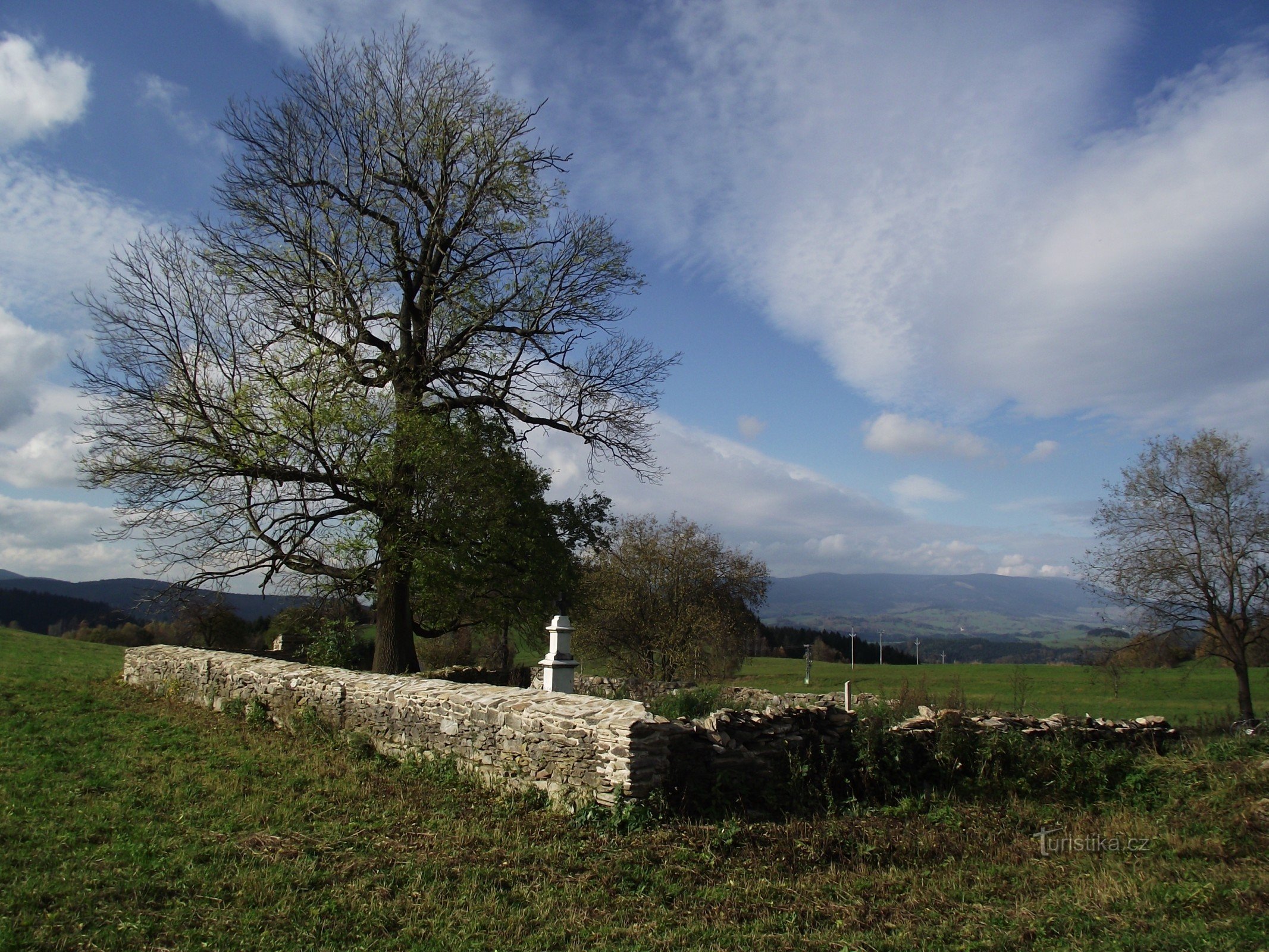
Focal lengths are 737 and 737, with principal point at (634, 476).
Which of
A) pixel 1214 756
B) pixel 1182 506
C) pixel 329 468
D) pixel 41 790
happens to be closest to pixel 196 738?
pixel 41 790

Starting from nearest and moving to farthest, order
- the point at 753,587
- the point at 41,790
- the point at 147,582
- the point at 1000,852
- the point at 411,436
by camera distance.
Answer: the point at 1000,852 → the point at 41,790 → the point at 411,436 → the point at 147,582 → the point at 753,587

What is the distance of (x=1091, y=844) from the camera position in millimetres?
7812

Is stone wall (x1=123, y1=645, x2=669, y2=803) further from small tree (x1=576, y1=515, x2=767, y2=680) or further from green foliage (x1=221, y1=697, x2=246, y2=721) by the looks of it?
small tree (x1=576, y1=515, x2=767, y2=680)

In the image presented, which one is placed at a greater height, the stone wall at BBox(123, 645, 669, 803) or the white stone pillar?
the white stone pillar

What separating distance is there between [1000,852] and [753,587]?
2413cm

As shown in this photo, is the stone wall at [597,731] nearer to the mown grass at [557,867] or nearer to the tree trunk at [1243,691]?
the mown grass at [557,867]

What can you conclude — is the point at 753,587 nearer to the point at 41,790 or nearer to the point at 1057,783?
the point at 1057,783

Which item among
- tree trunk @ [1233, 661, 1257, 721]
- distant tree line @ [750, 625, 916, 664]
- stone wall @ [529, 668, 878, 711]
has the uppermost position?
tree trunk @ [1233, 661, 1257, 721]

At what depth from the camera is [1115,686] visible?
31812 mm

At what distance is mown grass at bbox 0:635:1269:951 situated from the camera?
5.32 m

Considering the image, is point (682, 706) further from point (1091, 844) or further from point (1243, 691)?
point (1243, 691)

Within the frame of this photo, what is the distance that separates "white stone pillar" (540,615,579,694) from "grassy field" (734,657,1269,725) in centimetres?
1046

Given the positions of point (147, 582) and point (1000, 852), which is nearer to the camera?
point (1000, 852)

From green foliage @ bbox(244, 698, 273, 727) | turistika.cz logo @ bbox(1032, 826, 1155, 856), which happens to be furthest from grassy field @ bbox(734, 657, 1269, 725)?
green foliage @ bbox(244, 698, 273, 727)
